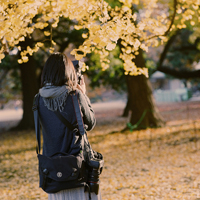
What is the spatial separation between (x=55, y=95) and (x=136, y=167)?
4794 millimetres

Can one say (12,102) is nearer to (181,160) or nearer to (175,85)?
(175,85)

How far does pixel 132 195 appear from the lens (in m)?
4.73

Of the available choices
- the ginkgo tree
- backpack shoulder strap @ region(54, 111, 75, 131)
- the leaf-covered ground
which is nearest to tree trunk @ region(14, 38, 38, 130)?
the leaf-covered ground

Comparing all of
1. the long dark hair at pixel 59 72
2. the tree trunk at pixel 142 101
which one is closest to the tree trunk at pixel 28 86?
the tree trunk at pixel 142 101

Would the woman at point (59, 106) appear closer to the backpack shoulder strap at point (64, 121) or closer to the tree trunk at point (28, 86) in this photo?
the backpack shoulder strap at point (64, 121)

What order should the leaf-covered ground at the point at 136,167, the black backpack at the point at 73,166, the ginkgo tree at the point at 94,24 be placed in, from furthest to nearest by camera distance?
the leaf-covered ground at the point at 136,167
the ginkgo tree at the point at 94,24
the black backpack at the point at 73,166

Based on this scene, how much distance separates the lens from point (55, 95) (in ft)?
7.44

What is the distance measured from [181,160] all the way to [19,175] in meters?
3.87

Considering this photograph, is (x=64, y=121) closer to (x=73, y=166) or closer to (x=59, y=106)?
(x=59, y=106)

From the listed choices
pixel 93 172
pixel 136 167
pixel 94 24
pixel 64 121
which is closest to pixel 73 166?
pixel 93 172

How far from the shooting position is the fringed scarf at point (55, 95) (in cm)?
227

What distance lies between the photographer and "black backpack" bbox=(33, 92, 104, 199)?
225cm

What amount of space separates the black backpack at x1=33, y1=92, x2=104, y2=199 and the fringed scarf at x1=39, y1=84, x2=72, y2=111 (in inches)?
2.0

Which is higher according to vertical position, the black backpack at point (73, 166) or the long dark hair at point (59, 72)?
the long dark hair at point (59, 72)
